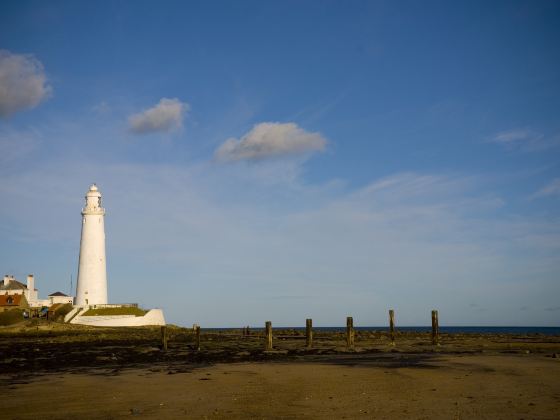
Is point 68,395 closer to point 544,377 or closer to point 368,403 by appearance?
point 368,403

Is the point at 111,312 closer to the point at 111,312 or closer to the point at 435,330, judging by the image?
the point at 111,312

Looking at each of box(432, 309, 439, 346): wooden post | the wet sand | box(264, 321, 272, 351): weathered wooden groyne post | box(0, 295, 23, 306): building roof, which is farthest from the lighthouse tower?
the wet sand

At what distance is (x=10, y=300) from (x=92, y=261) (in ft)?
61.6

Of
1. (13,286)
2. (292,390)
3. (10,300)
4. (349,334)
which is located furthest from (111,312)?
(292,390)

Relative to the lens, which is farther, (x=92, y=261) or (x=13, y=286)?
(x=13, y=286)

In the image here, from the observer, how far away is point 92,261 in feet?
228

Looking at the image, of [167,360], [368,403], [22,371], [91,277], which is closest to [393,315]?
[167,360]

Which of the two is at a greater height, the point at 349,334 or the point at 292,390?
the point at 349,334

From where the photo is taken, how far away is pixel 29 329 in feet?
210

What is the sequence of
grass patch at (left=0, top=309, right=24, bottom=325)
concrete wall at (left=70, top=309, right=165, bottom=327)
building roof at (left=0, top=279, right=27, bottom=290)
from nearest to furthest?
concrete wall at (left=70, top=309, right=165, bottom=327) → grass patch at (left=0, top=309, right=24, bottom=325) → building roof at (left=0, top=279, right=27, bottom=290)

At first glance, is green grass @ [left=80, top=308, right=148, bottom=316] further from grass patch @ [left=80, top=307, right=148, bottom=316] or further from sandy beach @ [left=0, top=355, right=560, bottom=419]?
sandy beach @ [left=0, top=355, right=560, bottom=419]

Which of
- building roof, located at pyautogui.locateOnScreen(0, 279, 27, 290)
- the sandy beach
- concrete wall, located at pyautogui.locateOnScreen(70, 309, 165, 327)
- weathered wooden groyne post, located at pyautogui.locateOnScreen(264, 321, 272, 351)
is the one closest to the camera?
the sandy beach

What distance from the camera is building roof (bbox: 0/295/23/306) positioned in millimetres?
78938

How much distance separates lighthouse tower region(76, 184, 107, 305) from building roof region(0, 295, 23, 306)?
14.2 metres
